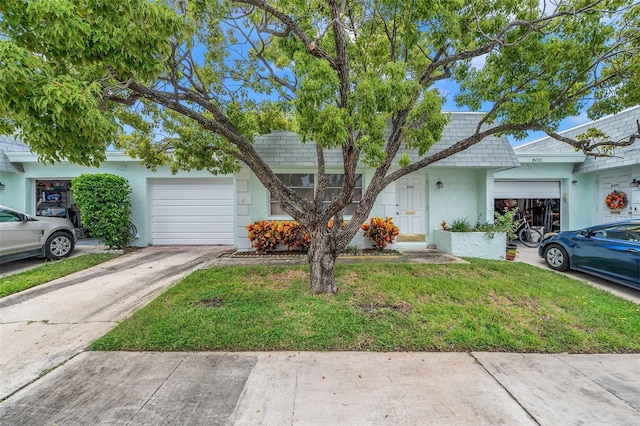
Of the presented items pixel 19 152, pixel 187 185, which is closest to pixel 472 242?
pixel 187 185

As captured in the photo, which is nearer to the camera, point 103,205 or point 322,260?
point 322,260

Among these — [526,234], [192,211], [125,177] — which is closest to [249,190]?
[192,211]

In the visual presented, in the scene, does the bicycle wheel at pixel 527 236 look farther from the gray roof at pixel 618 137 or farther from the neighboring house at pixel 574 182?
the gray roof at pixel 618 137

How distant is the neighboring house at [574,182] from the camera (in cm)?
879

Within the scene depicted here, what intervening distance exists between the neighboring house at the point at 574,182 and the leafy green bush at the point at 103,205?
12657 mm

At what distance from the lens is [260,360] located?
297 cm

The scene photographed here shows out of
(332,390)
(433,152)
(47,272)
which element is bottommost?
(332,390)

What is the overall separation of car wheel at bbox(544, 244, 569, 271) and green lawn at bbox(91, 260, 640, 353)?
51.1 inches

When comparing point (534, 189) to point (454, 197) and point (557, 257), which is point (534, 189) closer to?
point (454, 197)

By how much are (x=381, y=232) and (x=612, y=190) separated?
27.1 ft

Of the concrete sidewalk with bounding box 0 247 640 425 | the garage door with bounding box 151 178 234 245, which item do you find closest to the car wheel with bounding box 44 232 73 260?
the garage door with bounding box 151 178 234 245

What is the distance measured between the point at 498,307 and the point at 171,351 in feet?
15.0

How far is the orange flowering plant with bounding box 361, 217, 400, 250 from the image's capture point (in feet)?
25.9

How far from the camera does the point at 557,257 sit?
6.65 metres
